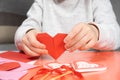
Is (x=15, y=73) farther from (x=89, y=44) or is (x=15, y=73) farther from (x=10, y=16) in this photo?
(x=10, y=16)

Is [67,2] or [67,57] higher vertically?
[67,2]

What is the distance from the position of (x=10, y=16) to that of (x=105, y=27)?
60cm

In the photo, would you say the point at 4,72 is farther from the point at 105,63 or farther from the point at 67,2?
the point at 67,2

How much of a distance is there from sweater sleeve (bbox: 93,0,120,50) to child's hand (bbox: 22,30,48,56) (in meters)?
0.20

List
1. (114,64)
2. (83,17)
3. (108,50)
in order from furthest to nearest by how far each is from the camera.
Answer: (83,17)
(108,50)
(114,64)

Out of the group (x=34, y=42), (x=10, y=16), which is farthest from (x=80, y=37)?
(x=10, y=16)

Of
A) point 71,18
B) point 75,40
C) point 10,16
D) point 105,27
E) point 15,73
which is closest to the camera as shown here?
point 15,73

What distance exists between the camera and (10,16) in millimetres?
1290

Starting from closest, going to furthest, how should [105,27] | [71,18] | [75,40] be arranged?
[75,40] → [105,27] → [71,18]

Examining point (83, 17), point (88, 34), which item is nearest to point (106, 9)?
point (83, 17)

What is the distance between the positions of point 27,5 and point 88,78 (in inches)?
33.3

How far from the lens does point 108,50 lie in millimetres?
919

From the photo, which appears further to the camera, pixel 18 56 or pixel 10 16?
pixel 10 16

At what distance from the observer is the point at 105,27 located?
0.86m
